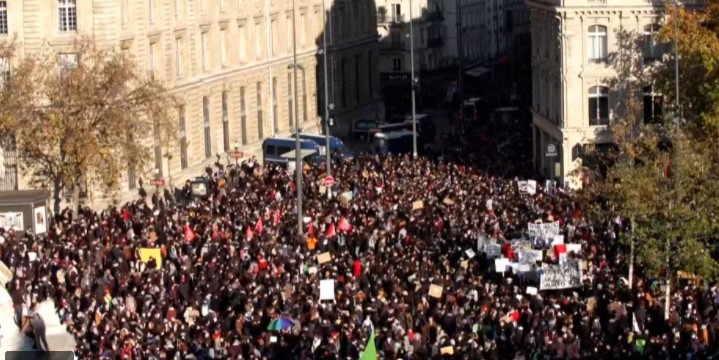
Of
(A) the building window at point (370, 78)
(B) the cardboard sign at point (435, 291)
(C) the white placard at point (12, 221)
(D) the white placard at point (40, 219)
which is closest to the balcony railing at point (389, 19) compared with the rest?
(A) the building window at point (370, 78)

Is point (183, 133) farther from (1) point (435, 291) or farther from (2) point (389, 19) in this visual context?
(2) point (389, 19)

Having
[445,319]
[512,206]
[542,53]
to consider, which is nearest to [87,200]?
[512,206]

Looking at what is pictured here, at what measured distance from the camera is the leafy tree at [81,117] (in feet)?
226

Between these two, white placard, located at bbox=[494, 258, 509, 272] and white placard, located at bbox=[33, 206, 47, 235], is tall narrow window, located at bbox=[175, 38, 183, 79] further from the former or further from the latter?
white placard, located at bbox=[494, 258, 509, 272]

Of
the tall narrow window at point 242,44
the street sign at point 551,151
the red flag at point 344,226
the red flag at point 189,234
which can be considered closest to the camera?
the red flag at point 189,234

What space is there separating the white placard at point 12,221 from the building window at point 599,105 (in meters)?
24.2

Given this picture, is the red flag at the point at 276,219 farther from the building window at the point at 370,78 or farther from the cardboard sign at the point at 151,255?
the building window at the point at 370,78

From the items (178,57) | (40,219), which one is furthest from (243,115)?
(40,219)

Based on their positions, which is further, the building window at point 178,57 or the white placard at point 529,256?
the building window at point 178,57

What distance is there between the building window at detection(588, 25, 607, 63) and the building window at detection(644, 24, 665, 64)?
1413 millimetres

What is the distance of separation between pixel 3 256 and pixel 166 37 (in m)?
25.0

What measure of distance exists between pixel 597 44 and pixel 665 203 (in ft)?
77.7

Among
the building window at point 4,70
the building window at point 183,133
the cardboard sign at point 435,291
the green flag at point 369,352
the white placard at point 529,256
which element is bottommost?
the green flag at point 369,352

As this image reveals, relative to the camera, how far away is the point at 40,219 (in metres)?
63.1
